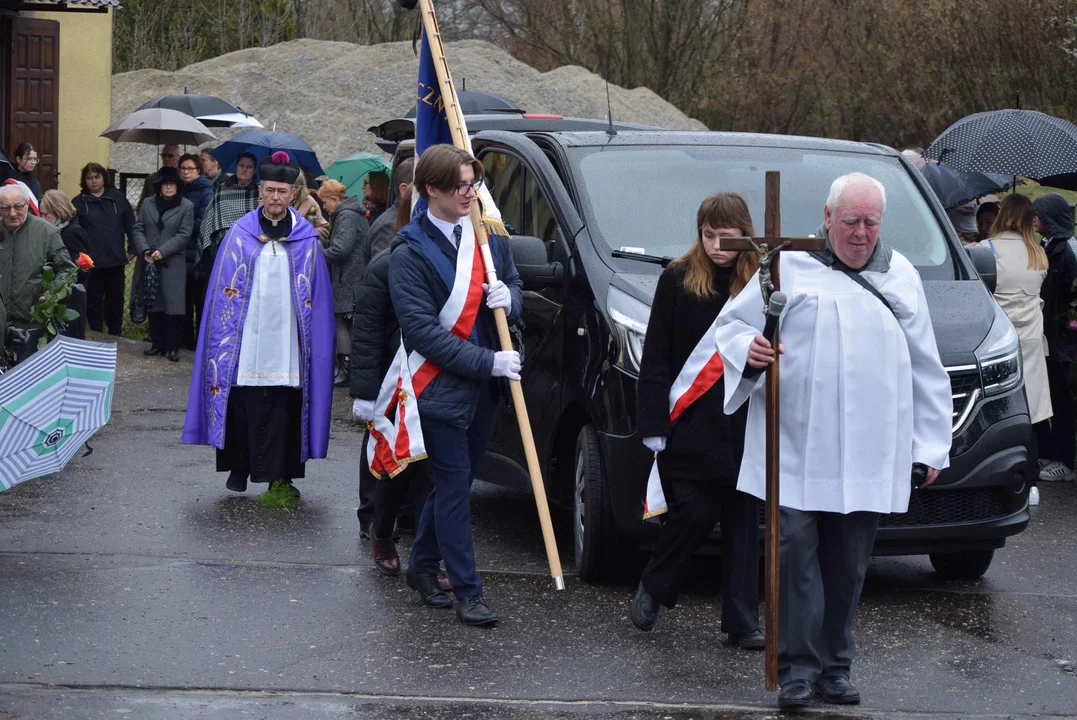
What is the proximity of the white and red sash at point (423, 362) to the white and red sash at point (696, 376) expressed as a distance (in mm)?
922

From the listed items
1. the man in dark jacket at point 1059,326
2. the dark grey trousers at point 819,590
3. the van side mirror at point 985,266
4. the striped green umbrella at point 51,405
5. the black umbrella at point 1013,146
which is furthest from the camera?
the black umbrella at point 1013,146

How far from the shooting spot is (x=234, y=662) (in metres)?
5.84

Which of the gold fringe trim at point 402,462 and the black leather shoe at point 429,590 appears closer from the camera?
the gold fringe trim at point 402,462

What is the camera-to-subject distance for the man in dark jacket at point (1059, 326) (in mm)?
10164

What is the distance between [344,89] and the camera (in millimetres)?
32750

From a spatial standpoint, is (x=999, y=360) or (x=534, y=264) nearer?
(x=999, y=360)

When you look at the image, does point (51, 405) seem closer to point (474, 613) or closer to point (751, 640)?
point (474, 613)

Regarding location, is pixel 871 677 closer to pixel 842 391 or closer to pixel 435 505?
pixel 842 391

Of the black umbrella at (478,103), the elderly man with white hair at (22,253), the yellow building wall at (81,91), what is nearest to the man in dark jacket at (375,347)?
the elderly man with white hair at (22,253)

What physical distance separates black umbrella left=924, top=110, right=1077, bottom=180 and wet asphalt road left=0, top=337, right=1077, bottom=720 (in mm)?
3153

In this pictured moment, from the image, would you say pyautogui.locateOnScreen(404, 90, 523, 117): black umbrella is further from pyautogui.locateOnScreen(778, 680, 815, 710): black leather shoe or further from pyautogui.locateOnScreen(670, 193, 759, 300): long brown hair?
pyautogui.locateOnScreen(778, 680, 815, 710): black leather shoe

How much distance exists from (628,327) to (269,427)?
2755 mm

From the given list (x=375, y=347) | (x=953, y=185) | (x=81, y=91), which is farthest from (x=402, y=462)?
(x=81, y=91)

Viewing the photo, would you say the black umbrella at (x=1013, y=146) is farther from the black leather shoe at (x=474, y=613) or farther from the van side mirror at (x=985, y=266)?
the black leather shoe at (x=474, y=613)
